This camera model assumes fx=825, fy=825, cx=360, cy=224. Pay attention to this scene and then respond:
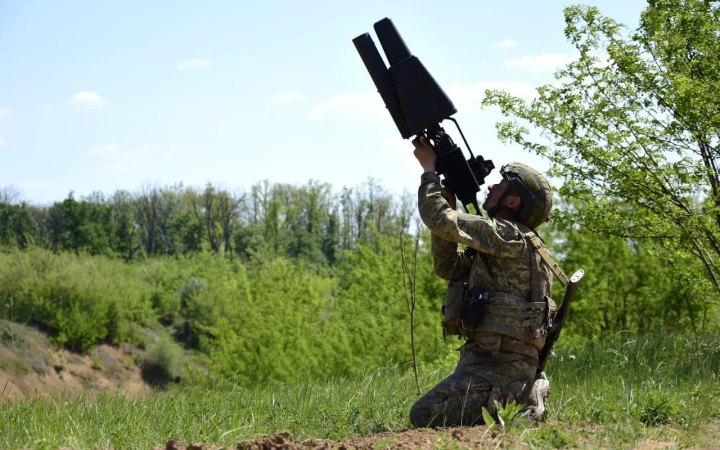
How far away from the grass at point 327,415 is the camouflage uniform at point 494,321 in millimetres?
335

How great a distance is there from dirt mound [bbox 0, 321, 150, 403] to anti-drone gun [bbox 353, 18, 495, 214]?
27111 mm

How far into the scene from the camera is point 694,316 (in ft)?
67.1

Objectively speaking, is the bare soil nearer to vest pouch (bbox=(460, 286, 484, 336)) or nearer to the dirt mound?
vest pouch (bbox=(460, 286, 484, 336))

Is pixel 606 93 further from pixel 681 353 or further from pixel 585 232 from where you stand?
pixel 681 353

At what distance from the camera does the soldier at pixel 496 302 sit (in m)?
5.20

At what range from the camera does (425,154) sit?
220 inches

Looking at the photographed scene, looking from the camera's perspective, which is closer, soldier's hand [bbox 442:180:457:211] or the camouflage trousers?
the camouflage trousers

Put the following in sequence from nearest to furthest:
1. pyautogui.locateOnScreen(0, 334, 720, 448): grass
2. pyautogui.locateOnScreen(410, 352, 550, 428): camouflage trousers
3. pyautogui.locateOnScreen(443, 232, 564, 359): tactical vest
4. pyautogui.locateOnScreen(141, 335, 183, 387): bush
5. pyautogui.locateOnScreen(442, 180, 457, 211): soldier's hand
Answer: pyautogui.locateOnScreen(0, 334, 720, 448): grass → pyautogui.locateOnScreen(410, 352, 550, 428): camouflage trousers → pyautogui.locateOnScreen(443, 232, 564, 359): tactical vest → pyautogui.locateOnScreen(442, 180, 457, 211): soldier's hand → pyautogui.locateOnScreen(141, 335, 183, 387): bush

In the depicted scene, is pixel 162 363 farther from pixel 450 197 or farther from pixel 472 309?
pixel 472 309

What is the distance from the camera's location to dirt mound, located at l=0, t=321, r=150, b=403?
31844 millimetres

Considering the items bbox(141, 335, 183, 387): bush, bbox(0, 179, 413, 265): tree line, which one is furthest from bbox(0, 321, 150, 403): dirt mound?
bbox(0, 179, 413, 265): tree line

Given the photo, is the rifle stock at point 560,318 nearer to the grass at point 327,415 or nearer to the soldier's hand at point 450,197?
the grass at point 327,415

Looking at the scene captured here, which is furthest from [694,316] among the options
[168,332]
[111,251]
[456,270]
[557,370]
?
[111,251]

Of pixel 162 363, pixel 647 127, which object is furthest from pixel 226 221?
pixel 647 127
